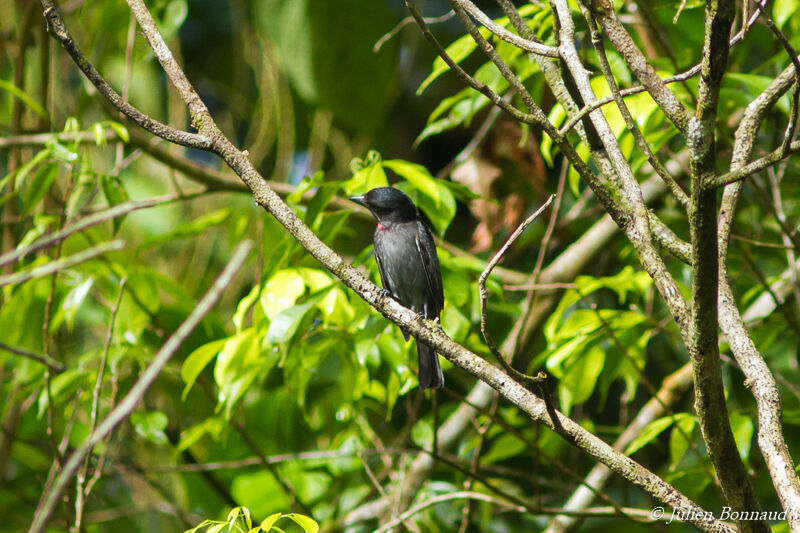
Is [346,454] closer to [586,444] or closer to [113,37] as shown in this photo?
[586,444]

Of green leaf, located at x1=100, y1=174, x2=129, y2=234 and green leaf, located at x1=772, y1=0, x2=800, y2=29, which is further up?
green leaf, located at x1=772, y1=0, x2=800, y2=29

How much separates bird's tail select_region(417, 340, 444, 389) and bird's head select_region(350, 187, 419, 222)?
0.77 m

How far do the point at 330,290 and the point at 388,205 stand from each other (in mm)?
1321

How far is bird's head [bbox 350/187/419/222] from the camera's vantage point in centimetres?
383

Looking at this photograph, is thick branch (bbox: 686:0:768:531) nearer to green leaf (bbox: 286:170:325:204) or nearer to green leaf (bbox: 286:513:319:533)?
green leaf (bbox: 286:513:319:533)

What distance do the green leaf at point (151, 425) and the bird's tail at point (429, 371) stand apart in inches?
45.7

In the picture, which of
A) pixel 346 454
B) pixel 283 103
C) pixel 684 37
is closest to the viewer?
pixel 346 454

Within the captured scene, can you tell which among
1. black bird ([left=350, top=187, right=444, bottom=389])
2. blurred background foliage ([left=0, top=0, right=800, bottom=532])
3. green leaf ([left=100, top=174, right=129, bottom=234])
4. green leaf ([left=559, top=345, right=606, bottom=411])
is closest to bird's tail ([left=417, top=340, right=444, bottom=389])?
blurred background foliage ([left=0, top=0, right=800, bottom=532])

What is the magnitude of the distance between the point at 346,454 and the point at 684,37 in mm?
2591

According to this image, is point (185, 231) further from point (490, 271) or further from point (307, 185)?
point (490, 271)

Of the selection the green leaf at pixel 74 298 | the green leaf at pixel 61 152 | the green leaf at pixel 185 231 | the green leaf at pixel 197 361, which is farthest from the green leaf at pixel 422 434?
the green leaf at pixel 61 152

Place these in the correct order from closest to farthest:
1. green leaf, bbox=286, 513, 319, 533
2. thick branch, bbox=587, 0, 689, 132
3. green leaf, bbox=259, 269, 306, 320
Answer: thick branch, bbox=587, 0, 689, 132 < green leaf, bbox=286, 513, 319, 533 < green leaf, bbox=259, 269, 306, 320

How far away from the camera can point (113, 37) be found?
4.11m

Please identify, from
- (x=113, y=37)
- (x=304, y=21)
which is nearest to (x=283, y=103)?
(x=304, y=21)
